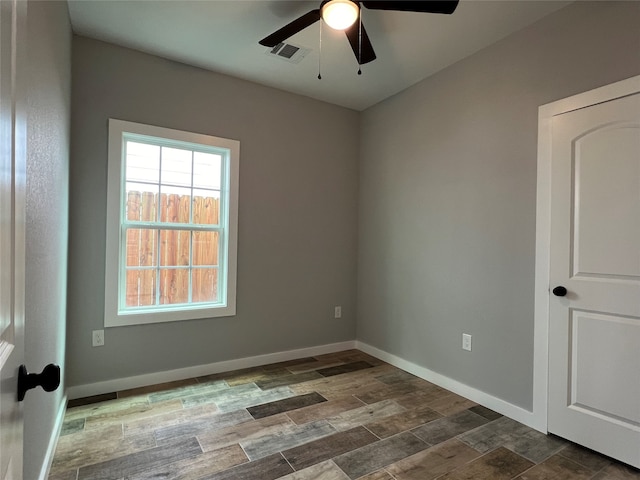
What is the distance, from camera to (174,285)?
3.07 metres

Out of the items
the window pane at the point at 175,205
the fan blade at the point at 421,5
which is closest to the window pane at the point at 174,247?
the window pane at the point at 175,205

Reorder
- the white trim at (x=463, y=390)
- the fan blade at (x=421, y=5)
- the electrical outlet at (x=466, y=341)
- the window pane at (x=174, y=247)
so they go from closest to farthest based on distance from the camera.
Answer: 1. the fan blade at (x=421, y=5)
2. the white trim at (x=463, y=390)
3. the electrical outlet at (x=466, y=341)
4. the window pane at (x=174, y=247)

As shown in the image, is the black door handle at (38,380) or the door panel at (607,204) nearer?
the black door handle at (38,380)

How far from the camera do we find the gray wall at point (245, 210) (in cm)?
265

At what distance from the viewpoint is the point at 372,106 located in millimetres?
3807

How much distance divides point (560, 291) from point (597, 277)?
0.21 metres

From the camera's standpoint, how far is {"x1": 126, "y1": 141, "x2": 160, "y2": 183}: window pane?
9.45ft

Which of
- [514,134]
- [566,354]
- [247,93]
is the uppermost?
[247,93]

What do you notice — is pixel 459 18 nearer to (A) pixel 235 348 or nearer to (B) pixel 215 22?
(B) pixel 215 22

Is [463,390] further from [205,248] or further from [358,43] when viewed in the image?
[358,43]

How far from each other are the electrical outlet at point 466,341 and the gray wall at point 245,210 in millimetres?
1408

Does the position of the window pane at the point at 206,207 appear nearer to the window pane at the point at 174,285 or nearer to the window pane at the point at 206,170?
the window pane at the point at 206,170

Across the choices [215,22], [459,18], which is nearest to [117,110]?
[215,22]

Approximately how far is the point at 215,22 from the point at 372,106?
6.22 feet
